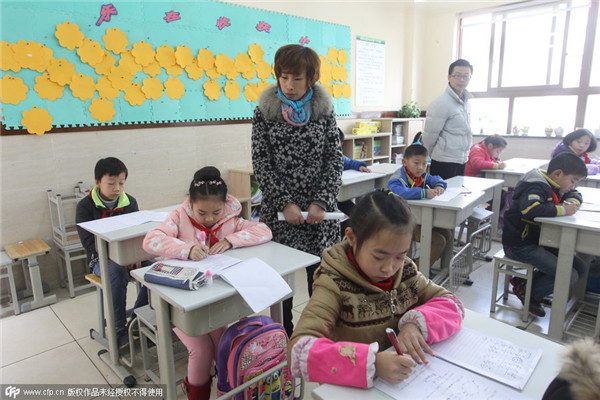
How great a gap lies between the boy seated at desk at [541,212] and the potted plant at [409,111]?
3990 mm

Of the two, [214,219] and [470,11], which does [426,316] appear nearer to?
[214,219]

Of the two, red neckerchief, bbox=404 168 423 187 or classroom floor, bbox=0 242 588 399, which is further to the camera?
red neckerchief, bbox=404 168 423 187

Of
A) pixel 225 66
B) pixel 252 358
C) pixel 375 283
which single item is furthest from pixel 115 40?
pixel 375 283

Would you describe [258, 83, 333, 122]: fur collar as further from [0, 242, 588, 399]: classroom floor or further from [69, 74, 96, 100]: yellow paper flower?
[69, 74, 96, 100]: yellow paper flower

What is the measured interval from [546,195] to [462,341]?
5.77ft

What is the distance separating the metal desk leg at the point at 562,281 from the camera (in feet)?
7.02

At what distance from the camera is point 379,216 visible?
95 centimetres

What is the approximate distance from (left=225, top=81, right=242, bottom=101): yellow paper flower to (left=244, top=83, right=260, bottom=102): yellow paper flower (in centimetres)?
8

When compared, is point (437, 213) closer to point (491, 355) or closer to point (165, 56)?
point (491, 355)

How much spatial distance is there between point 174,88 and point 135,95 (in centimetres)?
37

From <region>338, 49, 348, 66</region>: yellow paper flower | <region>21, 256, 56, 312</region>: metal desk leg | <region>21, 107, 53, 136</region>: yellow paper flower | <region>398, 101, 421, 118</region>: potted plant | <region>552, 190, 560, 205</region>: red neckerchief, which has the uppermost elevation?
<region>338, 49, 348, 66</region>: yellow paper flower

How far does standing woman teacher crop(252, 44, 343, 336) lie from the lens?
5.44 ft

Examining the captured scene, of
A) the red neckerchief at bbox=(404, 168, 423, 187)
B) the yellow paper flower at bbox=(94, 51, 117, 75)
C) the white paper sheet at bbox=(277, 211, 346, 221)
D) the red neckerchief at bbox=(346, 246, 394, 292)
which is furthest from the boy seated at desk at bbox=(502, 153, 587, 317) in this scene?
the yellow paper flower at bbox=(94, 51, 117, 75)

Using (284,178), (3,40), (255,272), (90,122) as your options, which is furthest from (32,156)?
(255,272)
